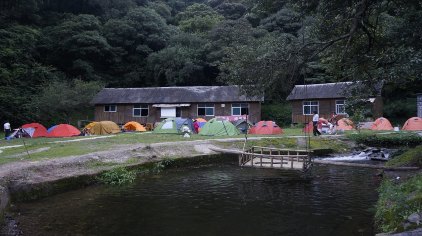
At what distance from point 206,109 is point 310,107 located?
10.8 m

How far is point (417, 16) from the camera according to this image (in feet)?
40.0

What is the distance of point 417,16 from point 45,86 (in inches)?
1550

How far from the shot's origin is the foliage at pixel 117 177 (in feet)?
48.9

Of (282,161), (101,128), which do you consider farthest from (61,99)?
(282,161)

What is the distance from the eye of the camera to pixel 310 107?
4219cm

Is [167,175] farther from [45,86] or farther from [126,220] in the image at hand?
[45,86]

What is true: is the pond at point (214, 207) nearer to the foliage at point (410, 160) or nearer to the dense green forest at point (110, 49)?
the foliage at point (410, 160)

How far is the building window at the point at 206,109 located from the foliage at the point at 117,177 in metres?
25.9

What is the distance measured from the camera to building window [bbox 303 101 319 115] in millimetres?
41906

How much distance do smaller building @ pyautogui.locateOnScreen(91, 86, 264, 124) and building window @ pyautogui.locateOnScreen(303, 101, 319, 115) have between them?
4957 mm

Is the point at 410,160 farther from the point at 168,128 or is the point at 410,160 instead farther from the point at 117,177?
the point at 168,128

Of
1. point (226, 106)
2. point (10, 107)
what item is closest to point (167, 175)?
point (226, 106)

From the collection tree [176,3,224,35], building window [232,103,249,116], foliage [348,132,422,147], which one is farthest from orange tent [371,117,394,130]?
tree [176,3,224,35]

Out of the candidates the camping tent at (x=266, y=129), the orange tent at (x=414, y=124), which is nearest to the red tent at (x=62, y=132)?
the camping tent at (x=266, y=129)
